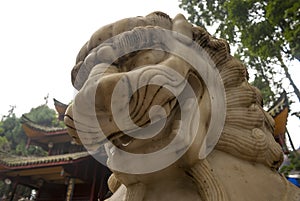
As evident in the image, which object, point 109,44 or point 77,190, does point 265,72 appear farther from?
point 109,44

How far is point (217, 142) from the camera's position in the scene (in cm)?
89

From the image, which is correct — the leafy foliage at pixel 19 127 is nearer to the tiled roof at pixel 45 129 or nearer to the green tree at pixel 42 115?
the green tree at pixel 42 115

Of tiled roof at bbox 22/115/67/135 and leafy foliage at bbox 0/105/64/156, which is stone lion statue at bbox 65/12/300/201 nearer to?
tiled roof at bbox 22/115/67/135

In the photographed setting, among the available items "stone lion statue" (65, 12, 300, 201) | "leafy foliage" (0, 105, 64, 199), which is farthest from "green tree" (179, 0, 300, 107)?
"leafy foliage" (0, 105, 64, 199)

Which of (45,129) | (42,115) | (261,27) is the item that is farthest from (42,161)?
(42,115)

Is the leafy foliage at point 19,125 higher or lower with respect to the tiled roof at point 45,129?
higher

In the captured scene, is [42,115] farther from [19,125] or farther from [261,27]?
[261,27]

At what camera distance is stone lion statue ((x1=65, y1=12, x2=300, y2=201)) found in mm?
756

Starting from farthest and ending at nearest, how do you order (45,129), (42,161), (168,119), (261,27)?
1. (45,129)
2. (42,161)
3. (261,27)
4. (168,119)

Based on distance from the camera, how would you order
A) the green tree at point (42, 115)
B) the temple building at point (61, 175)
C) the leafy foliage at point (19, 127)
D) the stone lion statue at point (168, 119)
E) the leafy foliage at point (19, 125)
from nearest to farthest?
the stone lion statue at point (168, 119) < the temple building at point (61, 175) < the leafy foliage at point (19, 127) < the leafy foliage at point (19, 125) < the green tree at point (42, 115)

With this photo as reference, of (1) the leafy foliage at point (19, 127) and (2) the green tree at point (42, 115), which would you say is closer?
(1) the leafy foliage at point (19, 127)

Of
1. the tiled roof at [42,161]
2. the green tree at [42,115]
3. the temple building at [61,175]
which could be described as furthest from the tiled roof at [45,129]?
the green tree at [42,115]

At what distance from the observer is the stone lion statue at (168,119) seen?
76 centimetres

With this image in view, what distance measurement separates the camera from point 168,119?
0.84m
